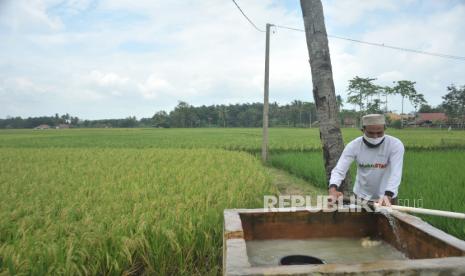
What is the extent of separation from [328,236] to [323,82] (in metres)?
2.08

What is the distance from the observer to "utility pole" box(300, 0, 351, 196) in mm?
4277

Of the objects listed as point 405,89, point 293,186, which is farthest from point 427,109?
point 293,186

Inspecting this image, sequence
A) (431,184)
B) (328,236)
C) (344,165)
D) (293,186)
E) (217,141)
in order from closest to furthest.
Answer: (328,236), (344,165), (431,184), (293,186), (217,141)

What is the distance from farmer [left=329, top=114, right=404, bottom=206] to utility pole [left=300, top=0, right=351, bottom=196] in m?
1.07

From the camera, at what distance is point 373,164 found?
3072mm

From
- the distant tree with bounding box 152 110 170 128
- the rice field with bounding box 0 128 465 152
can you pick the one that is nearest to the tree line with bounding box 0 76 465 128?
the distant tree with bounding box 152 110 170 128

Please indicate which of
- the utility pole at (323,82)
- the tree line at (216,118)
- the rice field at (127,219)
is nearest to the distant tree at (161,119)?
the tree line at (216,118)

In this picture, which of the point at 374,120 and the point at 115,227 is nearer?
the point at 374,120

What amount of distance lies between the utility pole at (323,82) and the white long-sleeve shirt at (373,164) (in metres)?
1.08

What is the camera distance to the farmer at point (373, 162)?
2.86 meters

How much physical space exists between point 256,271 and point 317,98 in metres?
3.12

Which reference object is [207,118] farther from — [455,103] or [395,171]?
[395,171]

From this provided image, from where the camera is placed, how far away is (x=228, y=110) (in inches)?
2911

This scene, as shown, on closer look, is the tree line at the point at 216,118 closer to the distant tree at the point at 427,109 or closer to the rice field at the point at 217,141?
the distant tree at the point at 427,109
